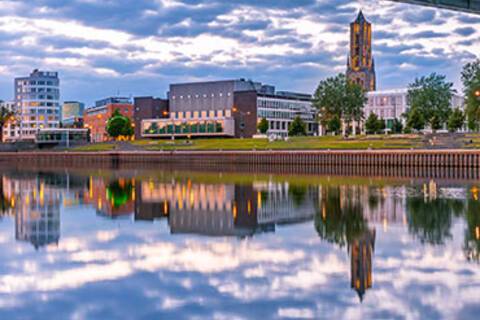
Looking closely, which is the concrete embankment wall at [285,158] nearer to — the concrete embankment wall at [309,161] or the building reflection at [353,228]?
the concrete embankment wall at [309,161]

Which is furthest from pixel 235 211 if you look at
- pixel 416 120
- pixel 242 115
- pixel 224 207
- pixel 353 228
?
pixel 242 115

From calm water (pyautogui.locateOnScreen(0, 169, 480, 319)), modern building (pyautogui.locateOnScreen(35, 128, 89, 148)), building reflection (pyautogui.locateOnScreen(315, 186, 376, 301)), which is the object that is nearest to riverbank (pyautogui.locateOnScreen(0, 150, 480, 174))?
modern building (pyautogui.locateOnScreen(35, 128, 89, 148))

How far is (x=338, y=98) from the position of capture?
6132 inches

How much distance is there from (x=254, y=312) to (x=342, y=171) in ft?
255

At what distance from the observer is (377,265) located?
1080 inches

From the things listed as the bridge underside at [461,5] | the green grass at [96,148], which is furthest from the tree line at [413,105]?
the bridge underside at [461,5]

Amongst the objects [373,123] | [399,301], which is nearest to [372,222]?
[399,301]

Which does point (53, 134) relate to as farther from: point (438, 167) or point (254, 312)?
point (254, 312)

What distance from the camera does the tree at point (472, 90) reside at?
356ft

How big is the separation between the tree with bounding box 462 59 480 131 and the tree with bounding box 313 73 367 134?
3762cm

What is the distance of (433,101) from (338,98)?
20720 mm

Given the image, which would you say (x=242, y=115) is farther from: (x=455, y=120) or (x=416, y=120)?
(x=455, y=120)

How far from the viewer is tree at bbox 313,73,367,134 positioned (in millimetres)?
156250

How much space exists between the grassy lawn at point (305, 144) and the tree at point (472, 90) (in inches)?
392
